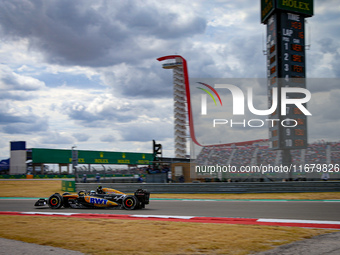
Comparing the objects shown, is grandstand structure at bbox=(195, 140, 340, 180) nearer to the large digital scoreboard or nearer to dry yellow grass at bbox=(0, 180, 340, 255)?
the large digital scoreboard

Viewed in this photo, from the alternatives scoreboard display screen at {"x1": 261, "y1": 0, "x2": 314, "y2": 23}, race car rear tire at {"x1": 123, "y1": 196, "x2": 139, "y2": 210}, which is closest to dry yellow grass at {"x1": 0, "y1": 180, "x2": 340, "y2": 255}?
race car rear tire at {"x1": 123, "y1": 196, "x2": 139, "y2": 210}

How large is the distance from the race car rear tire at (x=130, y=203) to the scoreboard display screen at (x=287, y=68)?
12.3m

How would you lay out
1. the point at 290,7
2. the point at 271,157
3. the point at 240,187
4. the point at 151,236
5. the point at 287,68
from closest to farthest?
the point at 151,236 < the point at 240,187 < the point at 271,157 < the point at 287,68 < the point at 290,7

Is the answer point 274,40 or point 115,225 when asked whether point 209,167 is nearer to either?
point 274,40

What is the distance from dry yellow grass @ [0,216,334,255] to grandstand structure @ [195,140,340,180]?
1285 cm

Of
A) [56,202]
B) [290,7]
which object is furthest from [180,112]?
[56,202]

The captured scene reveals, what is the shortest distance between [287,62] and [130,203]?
14930mm

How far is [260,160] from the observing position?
21.1 meters

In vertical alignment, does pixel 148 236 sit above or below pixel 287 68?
below

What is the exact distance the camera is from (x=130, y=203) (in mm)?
12031

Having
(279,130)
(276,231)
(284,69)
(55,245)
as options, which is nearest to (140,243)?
(55,245)

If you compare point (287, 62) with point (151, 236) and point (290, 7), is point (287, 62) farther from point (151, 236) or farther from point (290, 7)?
point (151, 236)

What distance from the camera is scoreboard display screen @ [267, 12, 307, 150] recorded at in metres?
21.9

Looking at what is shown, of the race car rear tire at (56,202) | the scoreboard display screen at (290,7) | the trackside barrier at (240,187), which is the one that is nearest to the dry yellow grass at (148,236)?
the race car rear tire at (56,202)
